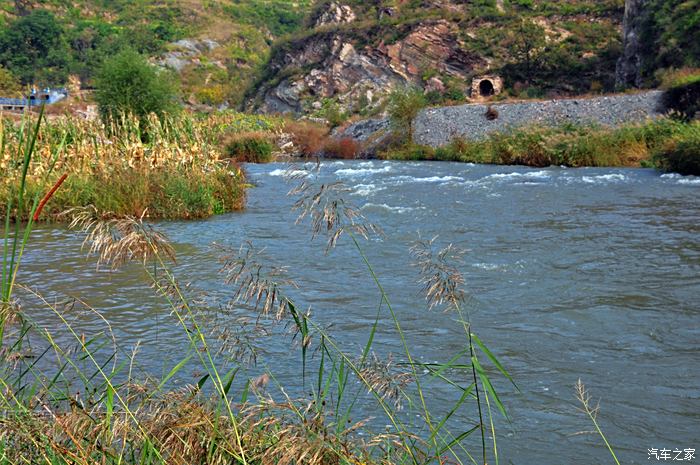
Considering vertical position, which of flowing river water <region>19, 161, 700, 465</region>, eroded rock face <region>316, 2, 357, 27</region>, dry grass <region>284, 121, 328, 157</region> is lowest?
flowing river water <region>19, 161, 700, 465</region>

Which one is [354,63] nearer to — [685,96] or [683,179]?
[685,96]

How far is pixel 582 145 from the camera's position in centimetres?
2434

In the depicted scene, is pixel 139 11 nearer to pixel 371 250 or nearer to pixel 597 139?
pixel 597 139

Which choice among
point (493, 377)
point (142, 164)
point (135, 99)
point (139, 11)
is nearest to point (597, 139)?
point (135, 99)

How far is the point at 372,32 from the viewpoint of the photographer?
196 feet

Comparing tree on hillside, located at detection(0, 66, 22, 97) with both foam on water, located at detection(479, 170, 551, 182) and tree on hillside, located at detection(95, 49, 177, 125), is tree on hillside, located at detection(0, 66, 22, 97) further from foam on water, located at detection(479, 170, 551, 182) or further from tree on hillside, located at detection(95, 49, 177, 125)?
foam on water, located at detection(479, 170, 551, 182)

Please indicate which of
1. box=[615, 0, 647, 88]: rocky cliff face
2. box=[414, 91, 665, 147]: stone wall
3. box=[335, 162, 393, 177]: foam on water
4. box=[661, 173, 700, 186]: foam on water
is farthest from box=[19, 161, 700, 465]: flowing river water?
box=[615, 0, 647, 88]: rocky cliff face

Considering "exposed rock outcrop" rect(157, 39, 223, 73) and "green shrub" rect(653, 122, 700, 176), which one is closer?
"green shrub" rect(653, 122, 700, 176)

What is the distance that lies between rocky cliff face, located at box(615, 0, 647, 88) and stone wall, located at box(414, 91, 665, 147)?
13552mm

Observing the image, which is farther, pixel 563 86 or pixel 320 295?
pixel 563 86

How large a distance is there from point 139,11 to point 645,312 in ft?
350

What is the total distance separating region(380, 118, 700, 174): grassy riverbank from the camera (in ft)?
73.8

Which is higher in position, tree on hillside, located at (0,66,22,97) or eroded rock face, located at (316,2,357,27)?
eroded rock face, located at (316,2,357,27)

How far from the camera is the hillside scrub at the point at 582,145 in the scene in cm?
2362
